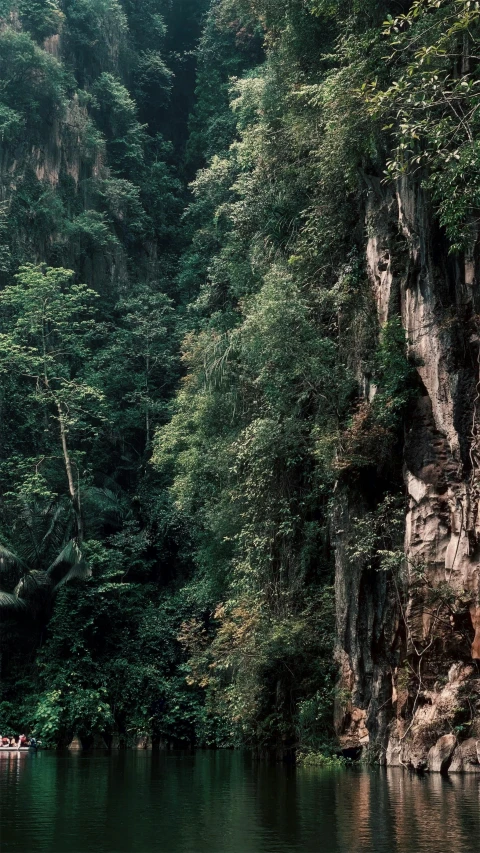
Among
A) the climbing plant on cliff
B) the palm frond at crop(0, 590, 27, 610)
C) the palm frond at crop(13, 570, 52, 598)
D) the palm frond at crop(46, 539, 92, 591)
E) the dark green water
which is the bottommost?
the dark green water

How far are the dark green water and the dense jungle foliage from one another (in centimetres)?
Answer: 738

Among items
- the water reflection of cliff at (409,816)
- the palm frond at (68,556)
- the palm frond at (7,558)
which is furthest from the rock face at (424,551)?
the palm frond at (7,558)

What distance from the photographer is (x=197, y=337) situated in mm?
28844

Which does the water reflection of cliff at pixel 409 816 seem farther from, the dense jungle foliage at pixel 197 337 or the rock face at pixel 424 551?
the dense jungle foliage at pixel 197 337

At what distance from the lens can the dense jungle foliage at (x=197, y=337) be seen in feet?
63.1

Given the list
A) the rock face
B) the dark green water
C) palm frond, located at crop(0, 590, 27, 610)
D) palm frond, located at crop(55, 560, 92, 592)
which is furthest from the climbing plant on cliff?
palm frond, located at crop(0, 590, 27, 610)

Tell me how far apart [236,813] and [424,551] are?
9.22 metres

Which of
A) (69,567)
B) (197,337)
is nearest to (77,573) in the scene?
(69,567)

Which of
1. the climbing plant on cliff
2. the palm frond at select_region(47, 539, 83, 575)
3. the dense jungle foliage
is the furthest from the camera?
the palm frond at select_region(47, 539, 83, 575)

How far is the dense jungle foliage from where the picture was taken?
19.2 metres

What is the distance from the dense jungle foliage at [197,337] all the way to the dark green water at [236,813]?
7.38 meters

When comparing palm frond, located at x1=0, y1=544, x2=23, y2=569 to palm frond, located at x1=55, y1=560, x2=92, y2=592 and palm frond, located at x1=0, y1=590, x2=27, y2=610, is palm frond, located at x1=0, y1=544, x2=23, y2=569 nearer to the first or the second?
palm frond, located at x1=0, y1=590, x2=27, y2=610

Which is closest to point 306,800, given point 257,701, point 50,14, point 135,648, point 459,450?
point 459,450

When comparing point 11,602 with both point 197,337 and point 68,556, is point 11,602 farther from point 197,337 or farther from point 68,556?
point 197,337
